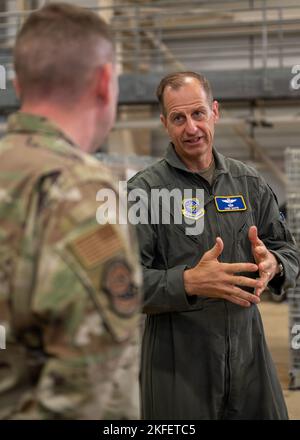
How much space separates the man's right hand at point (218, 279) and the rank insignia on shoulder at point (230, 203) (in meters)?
0.27

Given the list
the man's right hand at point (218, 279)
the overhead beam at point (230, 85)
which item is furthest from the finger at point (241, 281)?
the overhead beam at point (230, 85)

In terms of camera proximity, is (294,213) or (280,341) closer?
(294,213)

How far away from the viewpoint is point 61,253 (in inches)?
38.3

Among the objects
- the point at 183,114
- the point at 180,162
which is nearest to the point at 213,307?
the point at 180,162

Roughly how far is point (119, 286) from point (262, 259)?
98 cm

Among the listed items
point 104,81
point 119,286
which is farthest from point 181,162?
point 119,286

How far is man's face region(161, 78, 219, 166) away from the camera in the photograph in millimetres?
2053

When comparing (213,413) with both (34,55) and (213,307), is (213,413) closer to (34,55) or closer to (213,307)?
(213,307)

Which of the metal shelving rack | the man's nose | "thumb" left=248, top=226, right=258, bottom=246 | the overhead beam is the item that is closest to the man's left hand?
"thumb" left=248, top=226, right=258, bottom=246

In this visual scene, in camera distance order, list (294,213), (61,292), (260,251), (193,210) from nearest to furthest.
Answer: (61,292)
(260,251)
(193,210)
(294,213)

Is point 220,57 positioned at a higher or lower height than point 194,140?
higher

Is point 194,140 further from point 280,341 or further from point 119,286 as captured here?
point 280,341

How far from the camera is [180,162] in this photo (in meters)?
2.07

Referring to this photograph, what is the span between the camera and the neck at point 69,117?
3.63 feet
